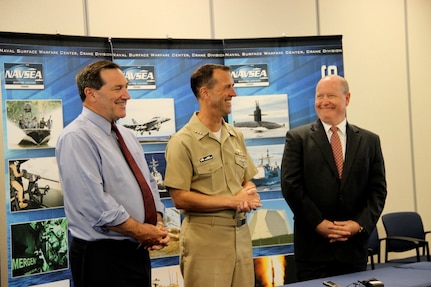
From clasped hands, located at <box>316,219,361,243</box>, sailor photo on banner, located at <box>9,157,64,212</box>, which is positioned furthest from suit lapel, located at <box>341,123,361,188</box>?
sailor photo on banner, located at <box>9,157,64,212</box>

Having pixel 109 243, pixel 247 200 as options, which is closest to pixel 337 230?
pixel 247 200

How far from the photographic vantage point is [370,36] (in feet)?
20.9

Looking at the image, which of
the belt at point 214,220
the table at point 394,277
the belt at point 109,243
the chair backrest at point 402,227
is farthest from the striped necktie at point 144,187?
the chair backrest at point 402,227

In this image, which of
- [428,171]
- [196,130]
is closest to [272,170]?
[196,130]

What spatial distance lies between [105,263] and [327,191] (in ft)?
4.55

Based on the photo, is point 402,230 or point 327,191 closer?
point 327,191

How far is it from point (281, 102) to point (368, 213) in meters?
2.05

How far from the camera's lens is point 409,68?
6.59m

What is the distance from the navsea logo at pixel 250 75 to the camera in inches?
202

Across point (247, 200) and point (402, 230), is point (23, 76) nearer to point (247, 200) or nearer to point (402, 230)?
point (247, 200)

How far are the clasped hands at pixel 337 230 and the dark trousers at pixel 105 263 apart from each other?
1.11 m

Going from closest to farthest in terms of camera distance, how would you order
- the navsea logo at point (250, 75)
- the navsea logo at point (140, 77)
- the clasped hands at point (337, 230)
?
the clasped hands at point (337, 230) → the navsea logo at point (140, 77) → the navsea logo at point (250, 75)

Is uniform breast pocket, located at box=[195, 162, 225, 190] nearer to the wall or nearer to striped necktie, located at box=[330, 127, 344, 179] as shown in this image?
striped necktie, located at box=[330, 127, 344, 179]

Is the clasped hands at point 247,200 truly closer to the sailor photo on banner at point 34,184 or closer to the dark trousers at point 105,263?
the dark trousers at point 105,263
